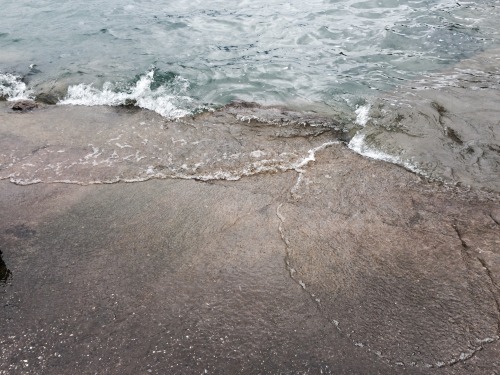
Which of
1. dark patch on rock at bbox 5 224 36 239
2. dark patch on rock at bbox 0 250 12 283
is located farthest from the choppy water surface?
dark patch on rock at bbox 0 250 12 283

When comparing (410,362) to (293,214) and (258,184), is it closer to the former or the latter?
(293,214)

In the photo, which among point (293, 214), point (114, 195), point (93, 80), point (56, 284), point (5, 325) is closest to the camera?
point (5, 325)

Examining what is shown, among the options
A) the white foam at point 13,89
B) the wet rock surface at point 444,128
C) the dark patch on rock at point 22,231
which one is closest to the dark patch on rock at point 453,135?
the wet rock surface at point 444,128

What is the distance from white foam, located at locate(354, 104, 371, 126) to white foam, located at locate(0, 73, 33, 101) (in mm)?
6734

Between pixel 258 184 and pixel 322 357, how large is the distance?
8.26 feet

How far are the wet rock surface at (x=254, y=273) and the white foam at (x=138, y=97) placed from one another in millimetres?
1893

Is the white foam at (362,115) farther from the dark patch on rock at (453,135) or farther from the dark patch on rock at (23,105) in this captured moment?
the dark patch on rock at (23,105)

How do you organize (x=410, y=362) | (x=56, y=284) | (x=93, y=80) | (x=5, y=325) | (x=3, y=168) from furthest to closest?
(x=93, y=80) → (x=3, y=168) → (x=56, y=284) → (x=5, y=325) → (x=410, y=362)

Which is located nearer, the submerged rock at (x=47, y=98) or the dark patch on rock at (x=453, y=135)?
the dark patch on rock at (x=453, y=135)

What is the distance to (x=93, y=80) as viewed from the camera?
326 inches

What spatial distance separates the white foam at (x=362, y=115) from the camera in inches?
255

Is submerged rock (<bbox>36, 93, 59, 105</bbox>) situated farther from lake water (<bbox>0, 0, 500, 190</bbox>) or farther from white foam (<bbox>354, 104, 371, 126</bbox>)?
white foam (<bbox>354, 104, 371, 126</bbox>)

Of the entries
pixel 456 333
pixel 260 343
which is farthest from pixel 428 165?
pixel 260 343

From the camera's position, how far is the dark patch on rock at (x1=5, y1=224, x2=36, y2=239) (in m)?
4.36
